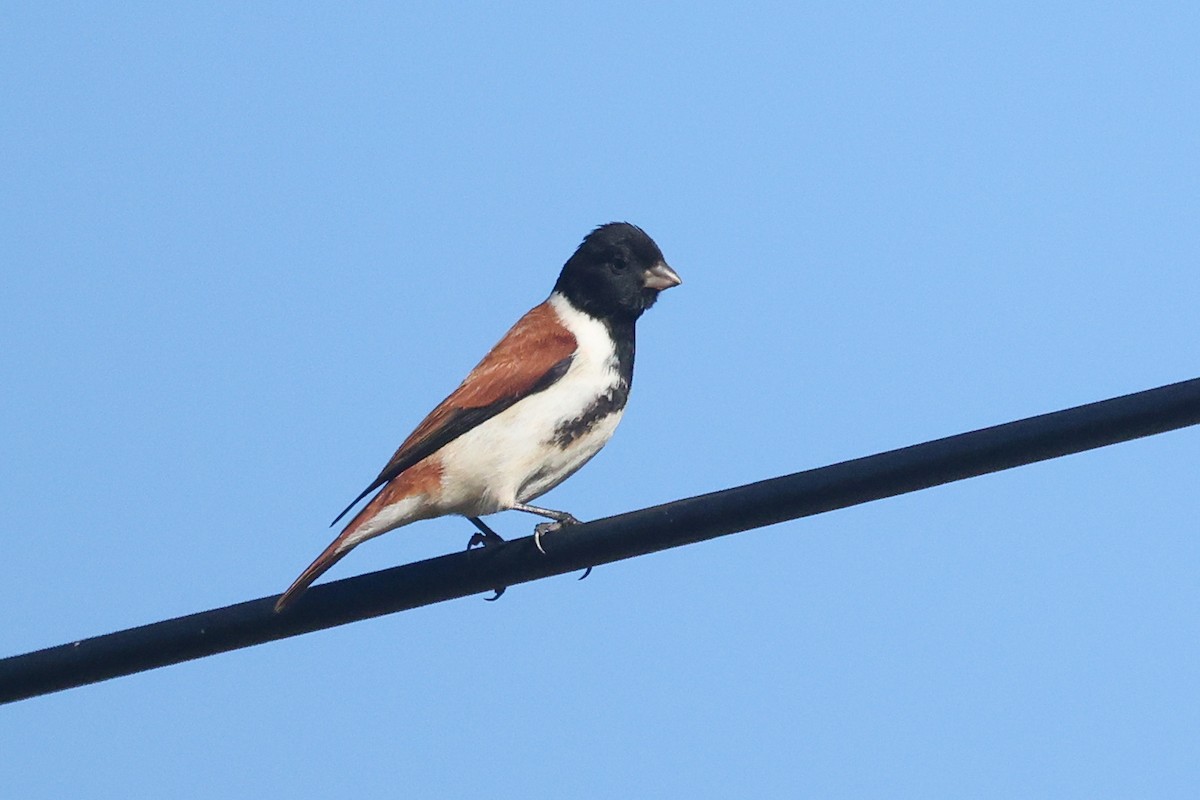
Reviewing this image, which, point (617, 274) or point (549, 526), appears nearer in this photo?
point (549, 526)

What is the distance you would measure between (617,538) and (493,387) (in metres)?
2.43

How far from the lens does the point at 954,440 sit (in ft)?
13.2

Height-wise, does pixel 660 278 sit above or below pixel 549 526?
above

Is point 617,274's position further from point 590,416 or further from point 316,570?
point 316,570

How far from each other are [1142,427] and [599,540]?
56.8 inches

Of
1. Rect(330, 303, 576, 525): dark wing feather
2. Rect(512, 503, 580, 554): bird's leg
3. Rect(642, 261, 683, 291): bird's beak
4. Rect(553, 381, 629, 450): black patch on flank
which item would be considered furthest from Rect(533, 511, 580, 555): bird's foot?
Rect(642, 261, 683, 291): bird's beak

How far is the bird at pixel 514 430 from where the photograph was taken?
6.56 m

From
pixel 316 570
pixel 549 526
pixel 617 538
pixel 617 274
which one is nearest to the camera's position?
pixel 617 538

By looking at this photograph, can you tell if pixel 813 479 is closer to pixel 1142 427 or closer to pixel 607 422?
pixel 1142 427

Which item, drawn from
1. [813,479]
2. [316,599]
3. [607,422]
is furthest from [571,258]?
[813,479]

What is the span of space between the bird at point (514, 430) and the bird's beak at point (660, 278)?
30 centimetres

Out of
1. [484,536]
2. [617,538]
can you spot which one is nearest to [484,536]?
[484,536]

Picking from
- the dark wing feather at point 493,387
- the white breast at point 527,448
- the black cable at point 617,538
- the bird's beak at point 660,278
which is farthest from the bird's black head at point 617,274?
the black cable at point 617,538

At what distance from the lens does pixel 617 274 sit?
7.77 m
